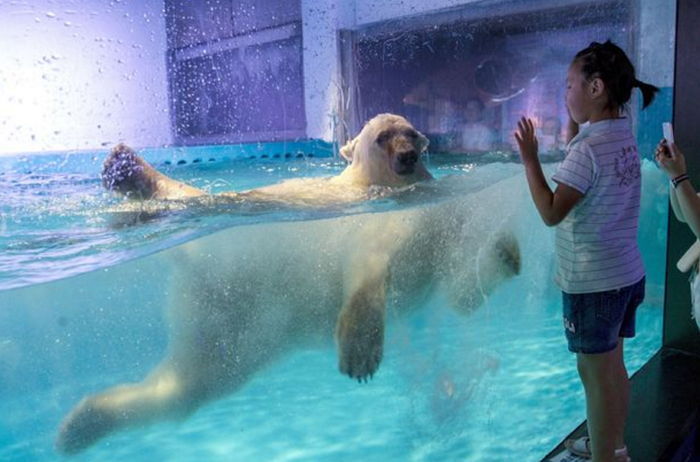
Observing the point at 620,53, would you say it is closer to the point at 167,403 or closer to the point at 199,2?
the point at 199,2

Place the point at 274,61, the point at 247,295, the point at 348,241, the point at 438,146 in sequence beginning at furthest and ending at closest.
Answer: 1. the point at 438,146
2. the point at 348,241
3. the point at 247,295
4. the point at 274,61

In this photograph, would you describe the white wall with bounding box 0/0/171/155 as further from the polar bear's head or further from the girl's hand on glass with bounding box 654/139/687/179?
the girl's hand on glass with bounding box 654/139/687/179

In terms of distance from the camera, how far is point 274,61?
9.14 ft

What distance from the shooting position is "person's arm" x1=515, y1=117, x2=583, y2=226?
1.75 meters

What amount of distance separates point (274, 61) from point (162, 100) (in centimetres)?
68

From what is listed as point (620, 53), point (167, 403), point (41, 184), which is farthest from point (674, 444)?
point (41, 184)

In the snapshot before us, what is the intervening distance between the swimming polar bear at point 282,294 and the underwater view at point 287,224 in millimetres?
14

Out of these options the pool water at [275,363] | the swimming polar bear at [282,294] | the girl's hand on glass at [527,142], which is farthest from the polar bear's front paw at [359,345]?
the girl's hand on glass at [527,142]

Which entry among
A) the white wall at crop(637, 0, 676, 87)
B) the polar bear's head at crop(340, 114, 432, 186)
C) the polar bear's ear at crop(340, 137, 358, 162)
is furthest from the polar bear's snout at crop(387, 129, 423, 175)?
the white wall at crop(637, 0, 676, 87)

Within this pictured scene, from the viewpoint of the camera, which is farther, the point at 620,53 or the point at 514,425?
the point at 514,425

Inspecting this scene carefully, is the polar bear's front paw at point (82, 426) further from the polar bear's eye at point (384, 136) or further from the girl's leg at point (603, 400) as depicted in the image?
the girl's leg at point (603, 400)

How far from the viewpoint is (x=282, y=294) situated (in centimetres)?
328

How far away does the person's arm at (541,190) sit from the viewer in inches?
68.9

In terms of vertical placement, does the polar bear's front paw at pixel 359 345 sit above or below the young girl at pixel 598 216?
below
